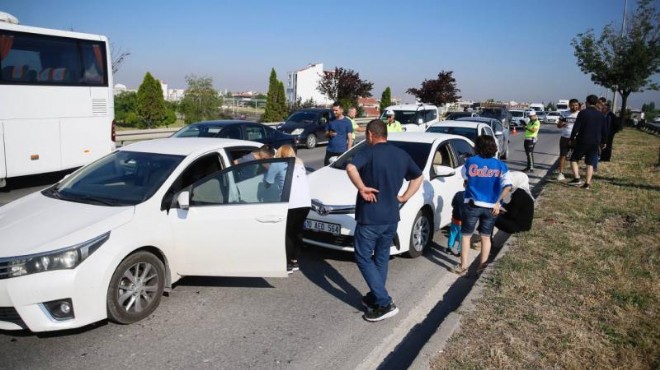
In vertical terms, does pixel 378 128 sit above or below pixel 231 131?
above

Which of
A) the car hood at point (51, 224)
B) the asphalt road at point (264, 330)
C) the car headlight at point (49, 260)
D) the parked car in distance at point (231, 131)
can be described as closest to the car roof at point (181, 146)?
the car hood at point (51, 224)

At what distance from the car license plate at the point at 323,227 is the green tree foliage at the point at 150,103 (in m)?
25.4

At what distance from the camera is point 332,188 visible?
6141 millimetres

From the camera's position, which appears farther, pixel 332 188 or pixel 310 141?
pixel 310 141

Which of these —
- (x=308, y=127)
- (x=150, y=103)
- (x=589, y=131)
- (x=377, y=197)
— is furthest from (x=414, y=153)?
(x=150, y=103)

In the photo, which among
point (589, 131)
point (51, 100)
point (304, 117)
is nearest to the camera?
point (51, 100)

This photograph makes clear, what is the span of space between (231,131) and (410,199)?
767 centimetres

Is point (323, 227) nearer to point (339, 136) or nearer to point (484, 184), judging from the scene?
point (484, 184)

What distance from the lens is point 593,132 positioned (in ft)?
33.3

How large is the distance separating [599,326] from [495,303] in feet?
2.82

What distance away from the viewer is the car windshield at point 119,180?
4535 mm

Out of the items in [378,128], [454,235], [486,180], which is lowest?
[454,235]

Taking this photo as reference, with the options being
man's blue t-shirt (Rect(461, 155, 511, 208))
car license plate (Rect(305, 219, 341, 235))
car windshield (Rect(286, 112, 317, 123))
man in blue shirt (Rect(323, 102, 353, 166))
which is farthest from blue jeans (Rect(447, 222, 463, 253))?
car windshield (Rect(286, 112, 317, 123))

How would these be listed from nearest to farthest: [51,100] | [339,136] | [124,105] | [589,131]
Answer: [339,136]
[51,100]
[589,131]
[124,105]
